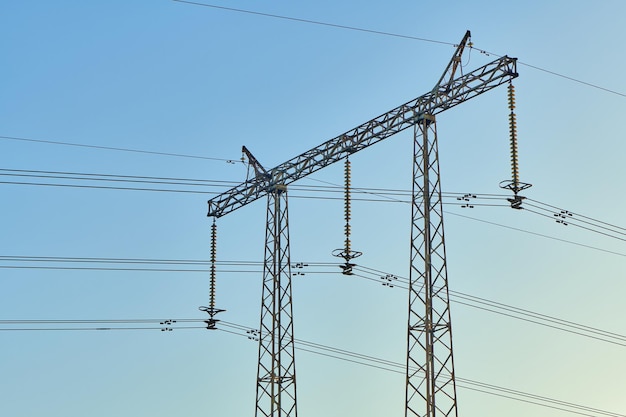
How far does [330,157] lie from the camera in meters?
60.4

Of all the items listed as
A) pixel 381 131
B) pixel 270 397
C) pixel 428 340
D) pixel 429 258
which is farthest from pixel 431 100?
pixel 270 397

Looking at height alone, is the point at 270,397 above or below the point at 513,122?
below

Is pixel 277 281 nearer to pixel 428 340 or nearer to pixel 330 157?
pixel 330 157

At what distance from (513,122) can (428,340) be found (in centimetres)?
1102

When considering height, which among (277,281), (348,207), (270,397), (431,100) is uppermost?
(431,100)

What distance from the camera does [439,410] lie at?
50.5 m

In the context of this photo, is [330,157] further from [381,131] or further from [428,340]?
[428,340]

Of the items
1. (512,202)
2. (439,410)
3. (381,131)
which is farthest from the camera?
(381,131)

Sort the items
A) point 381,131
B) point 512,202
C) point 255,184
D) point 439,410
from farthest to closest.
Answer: point 255,184, point 381,131, point 512,202, point 439,410

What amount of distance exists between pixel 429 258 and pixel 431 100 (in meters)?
7.68

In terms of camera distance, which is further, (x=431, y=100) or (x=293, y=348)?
(x=293, y=348)

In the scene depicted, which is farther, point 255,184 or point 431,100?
point 255,184

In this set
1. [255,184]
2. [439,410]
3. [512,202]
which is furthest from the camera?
[255,184]

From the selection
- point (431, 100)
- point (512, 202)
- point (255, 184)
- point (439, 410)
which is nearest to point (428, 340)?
point (439, 410)
